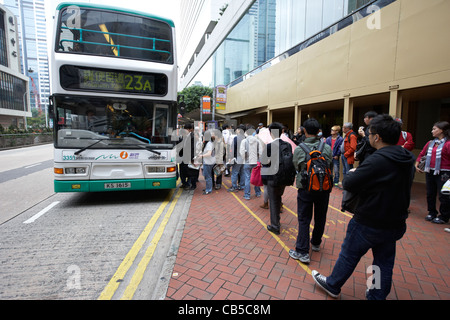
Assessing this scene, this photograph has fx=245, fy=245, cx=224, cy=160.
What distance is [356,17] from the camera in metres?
8.02

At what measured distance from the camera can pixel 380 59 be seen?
705 centimetres

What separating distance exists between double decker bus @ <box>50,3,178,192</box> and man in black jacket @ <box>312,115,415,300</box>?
14.0 ft

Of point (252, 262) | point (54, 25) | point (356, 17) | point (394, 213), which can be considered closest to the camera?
point (394, 213)

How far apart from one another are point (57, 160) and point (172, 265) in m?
3.67

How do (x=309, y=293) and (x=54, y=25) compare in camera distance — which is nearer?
(x=309, y=293)

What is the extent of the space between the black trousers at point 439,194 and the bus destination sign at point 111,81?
5.75 meters

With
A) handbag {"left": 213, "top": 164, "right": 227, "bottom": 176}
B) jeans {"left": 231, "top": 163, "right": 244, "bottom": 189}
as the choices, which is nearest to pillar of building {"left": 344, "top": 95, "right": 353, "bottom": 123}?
jeans {"left": 231, "top": 163, "right": 244, "bottom": 189}

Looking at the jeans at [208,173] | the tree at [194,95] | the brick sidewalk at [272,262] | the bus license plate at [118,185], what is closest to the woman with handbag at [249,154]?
the jeans at [208,173]

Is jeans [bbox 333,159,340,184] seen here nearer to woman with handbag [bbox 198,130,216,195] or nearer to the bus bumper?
woman with handbag [bbox 198,130,216,195]

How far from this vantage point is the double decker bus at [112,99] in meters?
5.03

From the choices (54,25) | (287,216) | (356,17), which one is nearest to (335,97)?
(356,17)

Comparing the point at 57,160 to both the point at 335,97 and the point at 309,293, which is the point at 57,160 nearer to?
the point at 309,293

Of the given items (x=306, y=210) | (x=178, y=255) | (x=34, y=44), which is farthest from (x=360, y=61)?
(x=34, y=44)

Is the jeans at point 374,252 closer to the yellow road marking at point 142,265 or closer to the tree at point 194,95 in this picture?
the yellow road marking at point 142,265
